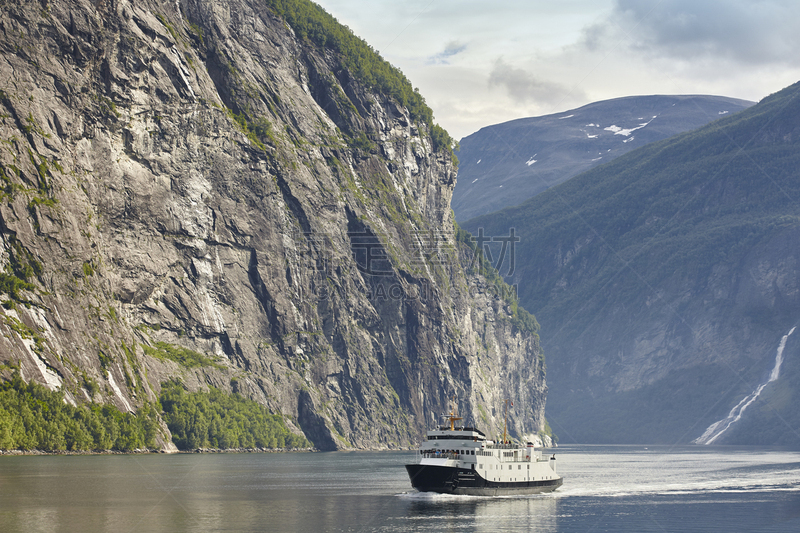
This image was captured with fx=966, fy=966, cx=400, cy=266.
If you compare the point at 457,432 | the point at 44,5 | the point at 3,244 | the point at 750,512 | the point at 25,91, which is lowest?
the point at 750,512

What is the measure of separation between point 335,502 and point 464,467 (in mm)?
17029

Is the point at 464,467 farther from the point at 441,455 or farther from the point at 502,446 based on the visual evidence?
the point at 502,446

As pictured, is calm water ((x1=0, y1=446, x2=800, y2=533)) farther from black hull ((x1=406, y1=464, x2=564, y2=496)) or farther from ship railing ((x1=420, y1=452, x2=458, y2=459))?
ship railing ((x1=420, y1=452, x2=458, y2=459))

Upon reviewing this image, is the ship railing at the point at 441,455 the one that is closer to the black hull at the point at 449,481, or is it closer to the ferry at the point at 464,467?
the ferry at the point at 464,467

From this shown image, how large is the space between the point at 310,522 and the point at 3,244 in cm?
11145

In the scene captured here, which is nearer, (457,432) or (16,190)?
(457,432)

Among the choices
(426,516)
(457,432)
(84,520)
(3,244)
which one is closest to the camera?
(84,520)

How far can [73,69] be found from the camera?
7830 inches

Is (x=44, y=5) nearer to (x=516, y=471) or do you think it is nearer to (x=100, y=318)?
(x=100, y=318)

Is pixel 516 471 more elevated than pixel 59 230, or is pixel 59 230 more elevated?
pixel 59 230

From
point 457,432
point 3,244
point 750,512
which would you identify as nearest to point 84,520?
point 457,432

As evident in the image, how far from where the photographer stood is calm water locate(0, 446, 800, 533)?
80.5 m

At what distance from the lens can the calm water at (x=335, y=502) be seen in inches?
3169

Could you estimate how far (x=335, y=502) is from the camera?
97.7 meters
